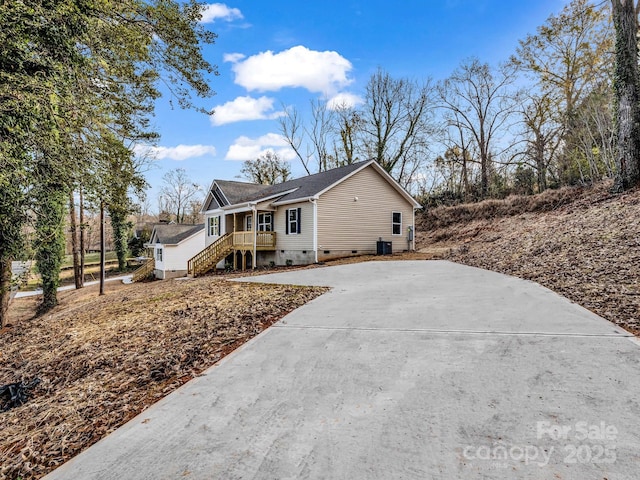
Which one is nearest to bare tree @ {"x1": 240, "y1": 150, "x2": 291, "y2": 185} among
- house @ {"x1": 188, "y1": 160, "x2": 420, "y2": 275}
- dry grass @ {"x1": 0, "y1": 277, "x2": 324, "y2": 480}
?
house @ {"x1": 188, "y1": 160, "x2": 420, "y2": 275}

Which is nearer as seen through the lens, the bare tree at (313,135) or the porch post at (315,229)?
the porch post at (315,229)

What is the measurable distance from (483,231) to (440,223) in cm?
500

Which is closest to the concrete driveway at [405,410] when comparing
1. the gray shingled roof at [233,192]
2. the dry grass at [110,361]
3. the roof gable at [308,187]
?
the dry grass at [110,361]

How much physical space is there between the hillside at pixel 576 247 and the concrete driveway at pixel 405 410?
119cm

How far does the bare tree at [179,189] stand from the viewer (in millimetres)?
43344

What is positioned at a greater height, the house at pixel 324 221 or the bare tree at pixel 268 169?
the bare tree at pixel 268 169

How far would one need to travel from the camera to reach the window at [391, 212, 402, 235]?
18.1m

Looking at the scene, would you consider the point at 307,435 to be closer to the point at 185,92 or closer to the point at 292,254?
the point at 185,92

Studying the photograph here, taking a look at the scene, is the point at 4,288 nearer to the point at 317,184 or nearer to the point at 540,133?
the point at 317,184

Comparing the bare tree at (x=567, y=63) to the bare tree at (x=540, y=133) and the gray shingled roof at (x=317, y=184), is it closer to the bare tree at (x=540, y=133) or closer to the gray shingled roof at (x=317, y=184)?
the bare tree at (x=540, y=133)

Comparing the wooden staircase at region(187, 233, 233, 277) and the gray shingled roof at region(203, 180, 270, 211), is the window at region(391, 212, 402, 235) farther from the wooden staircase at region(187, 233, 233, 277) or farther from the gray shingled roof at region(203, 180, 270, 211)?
the wooden staircase at region(187, 233, 233, 277)

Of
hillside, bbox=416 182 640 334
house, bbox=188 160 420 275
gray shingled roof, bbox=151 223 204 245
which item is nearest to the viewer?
hillside, bbox=416 182 640 334

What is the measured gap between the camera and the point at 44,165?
235 inches

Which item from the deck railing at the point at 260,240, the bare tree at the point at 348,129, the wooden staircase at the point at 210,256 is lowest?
the wooden staircase at the point at 210,256
